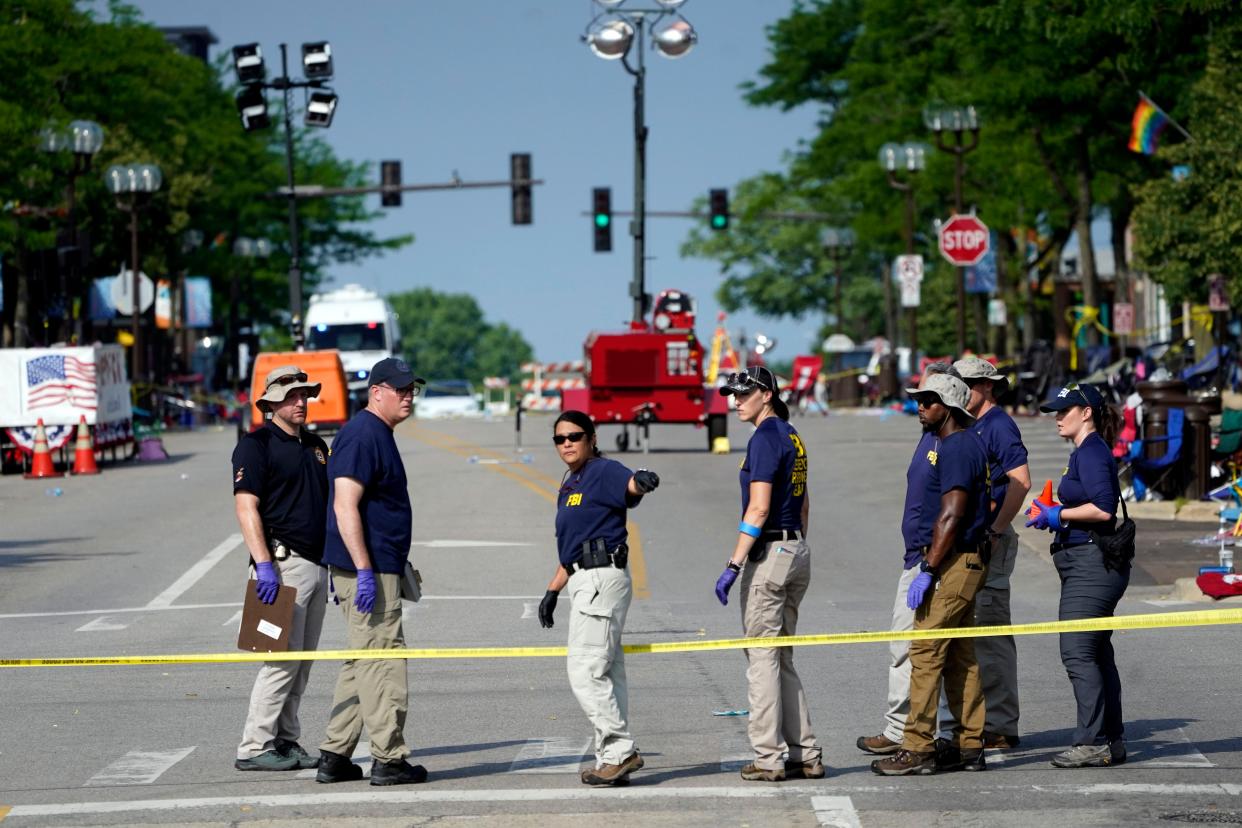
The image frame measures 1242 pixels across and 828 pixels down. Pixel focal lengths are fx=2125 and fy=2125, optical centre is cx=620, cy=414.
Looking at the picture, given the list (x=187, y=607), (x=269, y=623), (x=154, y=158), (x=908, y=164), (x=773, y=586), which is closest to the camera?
(x=773, y=586)

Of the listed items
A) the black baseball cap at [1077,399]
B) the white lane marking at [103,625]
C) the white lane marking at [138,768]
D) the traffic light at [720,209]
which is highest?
the traffic light at [720,209]

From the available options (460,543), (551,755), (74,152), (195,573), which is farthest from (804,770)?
(74,152)

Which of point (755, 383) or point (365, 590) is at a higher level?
point (755, 383)

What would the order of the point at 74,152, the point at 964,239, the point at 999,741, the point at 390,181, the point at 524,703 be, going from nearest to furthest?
the point at 999,741 < the point at 524,703 < the point at 74,152 < the point at 964,239 < the point at 390,181

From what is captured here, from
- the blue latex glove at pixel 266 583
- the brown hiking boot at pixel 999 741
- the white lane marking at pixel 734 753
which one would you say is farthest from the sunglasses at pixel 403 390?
the brown hiking boot at pixel 999 741

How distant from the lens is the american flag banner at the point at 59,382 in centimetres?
3344

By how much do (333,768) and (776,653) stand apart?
6.68ft

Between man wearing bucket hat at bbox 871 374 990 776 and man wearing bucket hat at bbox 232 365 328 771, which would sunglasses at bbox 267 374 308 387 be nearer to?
man wearing bucket hat at bbox 232 365 328 771

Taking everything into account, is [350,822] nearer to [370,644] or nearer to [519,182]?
[370,644]

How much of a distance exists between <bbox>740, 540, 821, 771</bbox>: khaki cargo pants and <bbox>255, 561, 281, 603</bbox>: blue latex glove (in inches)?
84.2

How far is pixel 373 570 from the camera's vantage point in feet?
30.7

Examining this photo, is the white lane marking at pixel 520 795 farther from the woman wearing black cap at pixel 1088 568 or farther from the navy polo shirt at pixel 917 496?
the navy polo shirt at pixel 917 496

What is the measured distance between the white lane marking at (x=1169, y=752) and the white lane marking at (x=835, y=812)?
5.57ft

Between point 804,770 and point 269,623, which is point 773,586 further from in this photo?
point 269,623
